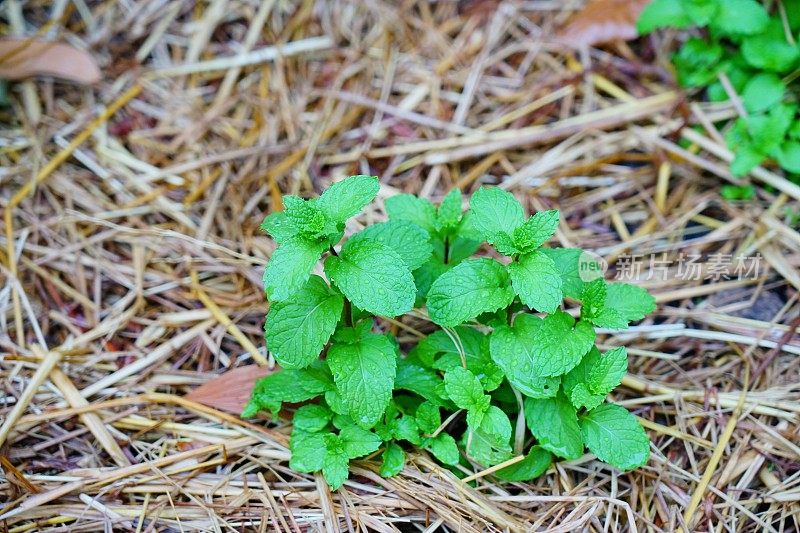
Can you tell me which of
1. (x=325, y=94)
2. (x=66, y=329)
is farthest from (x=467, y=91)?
(x=66, y=329)

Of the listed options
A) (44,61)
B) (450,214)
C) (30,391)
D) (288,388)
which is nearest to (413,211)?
(450,214)

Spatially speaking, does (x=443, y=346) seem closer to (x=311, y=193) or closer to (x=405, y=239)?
(x=405, y=239)

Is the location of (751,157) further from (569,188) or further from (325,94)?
(325,94)

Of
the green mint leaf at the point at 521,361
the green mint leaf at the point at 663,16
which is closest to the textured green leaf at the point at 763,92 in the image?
the green mint leaf at the point at 663,16

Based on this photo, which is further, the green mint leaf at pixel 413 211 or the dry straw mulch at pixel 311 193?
the green mint leaf at pixel 413 211

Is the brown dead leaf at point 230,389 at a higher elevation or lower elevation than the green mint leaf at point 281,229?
lower

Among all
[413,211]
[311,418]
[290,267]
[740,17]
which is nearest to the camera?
[290,267]

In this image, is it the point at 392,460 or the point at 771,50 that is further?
the point at 771,50

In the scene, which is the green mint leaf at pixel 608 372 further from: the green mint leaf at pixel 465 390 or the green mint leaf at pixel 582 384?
the green mint leaf at pixel 465 390
